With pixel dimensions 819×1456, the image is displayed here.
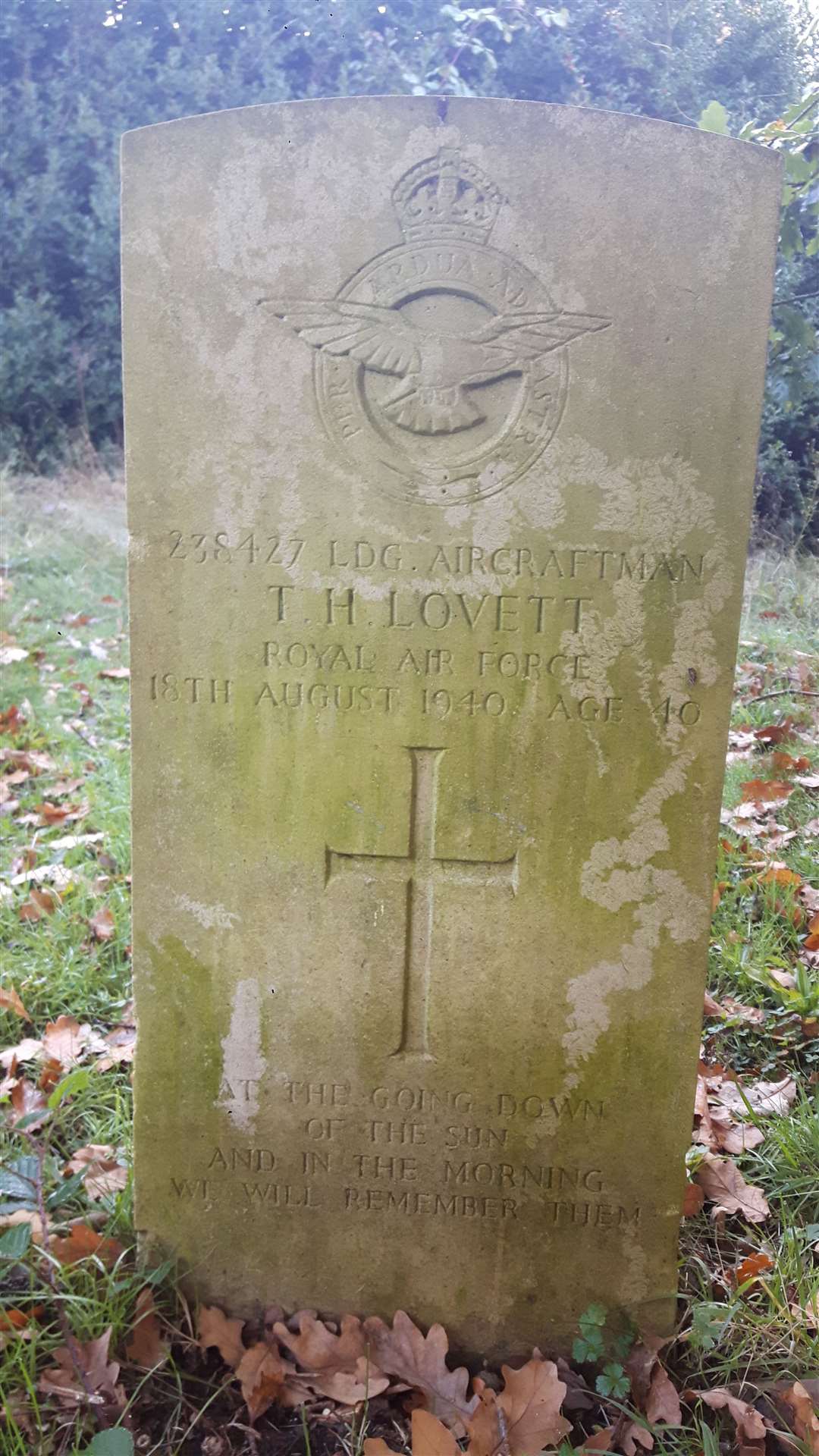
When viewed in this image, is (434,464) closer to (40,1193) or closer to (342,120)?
(342,120)

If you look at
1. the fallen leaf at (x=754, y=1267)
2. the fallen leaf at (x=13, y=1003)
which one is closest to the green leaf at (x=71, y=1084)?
the fallen leaf at (x=13, y=1003)

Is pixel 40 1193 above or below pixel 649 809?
below

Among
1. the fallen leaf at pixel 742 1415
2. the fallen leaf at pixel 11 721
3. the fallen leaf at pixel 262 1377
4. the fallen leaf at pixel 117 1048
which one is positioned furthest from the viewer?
the fallen leaf at pixel 11 721

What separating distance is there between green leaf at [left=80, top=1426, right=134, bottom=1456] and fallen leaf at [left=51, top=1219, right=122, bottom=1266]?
0.54m

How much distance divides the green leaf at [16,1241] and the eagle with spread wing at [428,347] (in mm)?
1630

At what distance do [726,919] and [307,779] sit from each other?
1.98 metres

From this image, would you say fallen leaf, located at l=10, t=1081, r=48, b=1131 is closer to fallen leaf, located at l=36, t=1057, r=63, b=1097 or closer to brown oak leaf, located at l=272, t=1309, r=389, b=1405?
fallen leaf, located at l=36, t=1057, r=63, b=1097

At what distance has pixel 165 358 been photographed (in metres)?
1.83

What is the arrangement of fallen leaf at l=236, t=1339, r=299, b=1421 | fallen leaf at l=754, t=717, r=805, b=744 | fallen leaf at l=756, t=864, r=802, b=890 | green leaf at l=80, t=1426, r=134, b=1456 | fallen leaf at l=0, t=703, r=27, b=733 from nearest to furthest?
green leaf at l=80, t=1426, r=134, b=1456 < fallen leaf at l=236, t=1339, r=299, b=1421 < fallen leaf at l=756, t=864, r=802, b=890 < fallen leaf at l=754, t=717, r=805, b=744 < fallen leaf at l=0, t=703, r=27, b=733

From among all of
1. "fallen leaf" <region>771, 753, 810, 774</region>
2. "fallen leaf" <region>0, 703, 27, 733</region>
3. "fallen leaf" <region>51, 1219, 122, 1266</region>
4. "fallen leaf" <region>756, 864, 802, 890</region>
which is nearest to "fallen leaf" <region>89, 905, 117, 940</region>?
"fallen leaf" <region>51, 1219, 122, 1266</region>

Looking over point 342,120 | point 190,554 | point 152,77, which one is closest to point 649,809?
point 190,554

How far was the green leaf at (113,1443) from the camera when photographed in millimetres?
1606

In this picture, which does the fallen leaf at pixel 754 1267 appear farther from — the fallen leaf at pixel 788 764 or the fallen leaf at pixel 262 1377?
the fallen leaf at pixel 788 764

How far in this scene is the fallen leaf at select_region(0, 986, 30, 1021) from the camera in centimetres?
291
